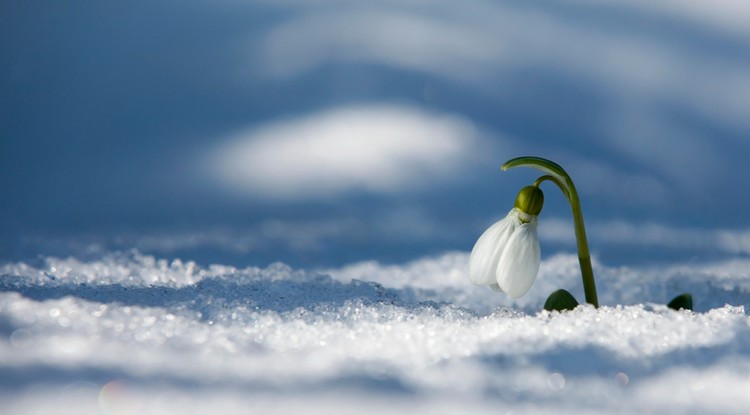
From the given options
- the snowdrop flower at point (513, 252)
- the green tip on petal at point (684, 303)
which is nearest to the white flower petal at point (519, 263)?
the snowdrop flower at point (513, 252)

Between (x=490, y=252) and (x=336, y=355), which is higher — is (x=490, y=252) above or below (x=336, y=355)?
above

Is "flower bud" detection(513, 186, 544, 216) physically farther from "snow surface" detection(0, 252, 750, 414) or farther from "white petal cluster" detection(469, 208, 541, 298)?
"snow surface" detection(0, 252, 750, 414)

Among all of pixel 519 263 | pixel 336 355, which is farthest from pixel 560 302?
pixel 336 355

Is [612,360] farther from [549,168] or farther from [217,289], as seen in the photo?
[217,289]

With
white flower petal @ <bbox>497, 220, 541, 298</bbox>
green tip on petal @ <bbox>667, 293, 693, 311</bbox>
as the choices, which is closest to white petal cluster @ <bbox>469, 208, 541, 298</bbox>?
white flower petal @ <bbox>497, 220, 541, 298</bbox>

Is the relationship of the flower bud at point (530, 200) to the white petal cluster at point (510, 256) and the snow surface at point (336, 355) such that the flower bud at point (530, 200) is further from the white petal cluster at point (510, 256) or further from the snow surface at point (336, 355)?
the snow surface at point (336, 355)

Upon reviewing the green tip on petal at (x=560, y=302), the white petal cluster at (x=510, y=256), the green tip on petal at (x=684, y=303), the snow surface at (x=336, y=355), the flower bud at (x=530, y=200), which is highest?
the flower bud at (x=530, y=200)

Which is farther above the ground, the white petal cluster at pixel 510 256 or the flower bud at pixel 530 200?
the flower bud at pixel 530 200

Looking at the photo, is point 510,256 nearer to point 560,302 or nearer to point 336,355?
point 560,302
